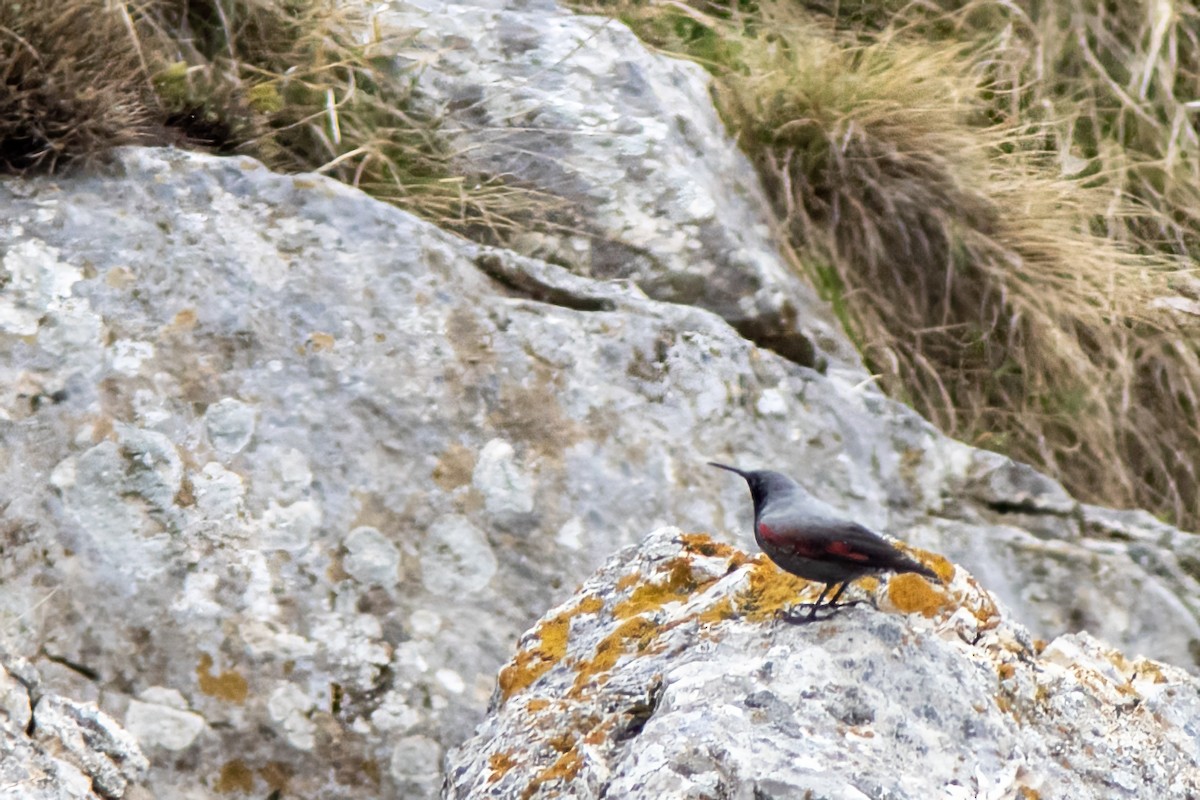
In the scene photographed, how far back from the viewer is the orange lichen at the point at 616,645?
2578 mm

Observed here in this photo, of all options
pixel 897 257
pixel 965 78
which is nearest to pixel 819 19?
pixel 965 78

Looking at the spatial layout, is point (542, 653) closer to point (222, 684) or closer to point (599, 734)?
point (599, 734)

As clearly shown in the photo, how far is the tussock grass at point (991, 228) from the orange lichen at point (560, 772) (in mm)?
2712

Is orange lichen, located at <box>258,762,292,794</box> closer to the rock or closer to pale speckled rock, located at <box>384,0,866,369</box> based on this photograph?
the rock

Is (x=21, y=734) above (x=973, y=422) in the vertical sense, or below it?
above

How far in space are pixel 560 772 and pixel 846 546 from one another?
641mm

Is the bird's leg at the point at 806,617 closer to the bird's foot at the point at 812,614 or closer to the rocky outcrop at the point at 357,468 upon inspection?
the bird's foot at the point at 812,614

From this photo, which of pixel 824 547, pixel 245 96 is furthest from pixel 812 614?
pixel 245 96

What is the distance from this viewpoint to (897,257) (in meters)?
5.15

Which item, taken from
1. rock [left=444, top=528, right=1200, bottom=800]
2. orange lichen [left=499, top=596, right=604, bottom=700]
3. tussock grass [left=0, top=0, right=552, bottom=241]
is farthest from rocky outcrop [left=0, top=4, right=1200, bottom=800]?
rock [left=444, top=528, right=1200, bottom=800]

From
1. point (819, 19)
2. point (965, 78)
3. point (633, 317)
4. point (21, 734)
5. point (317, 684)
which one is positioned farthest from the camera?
point (819, 19)

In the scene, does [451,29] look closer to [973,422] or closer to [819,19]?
[819,19]

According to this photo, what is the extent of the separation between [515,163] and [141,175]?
1.41 m

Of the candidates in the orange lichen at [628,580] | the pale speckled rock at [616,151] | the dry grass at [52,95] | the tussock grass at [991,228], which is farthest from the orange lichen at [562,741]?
the tussock grass at [991,228]
